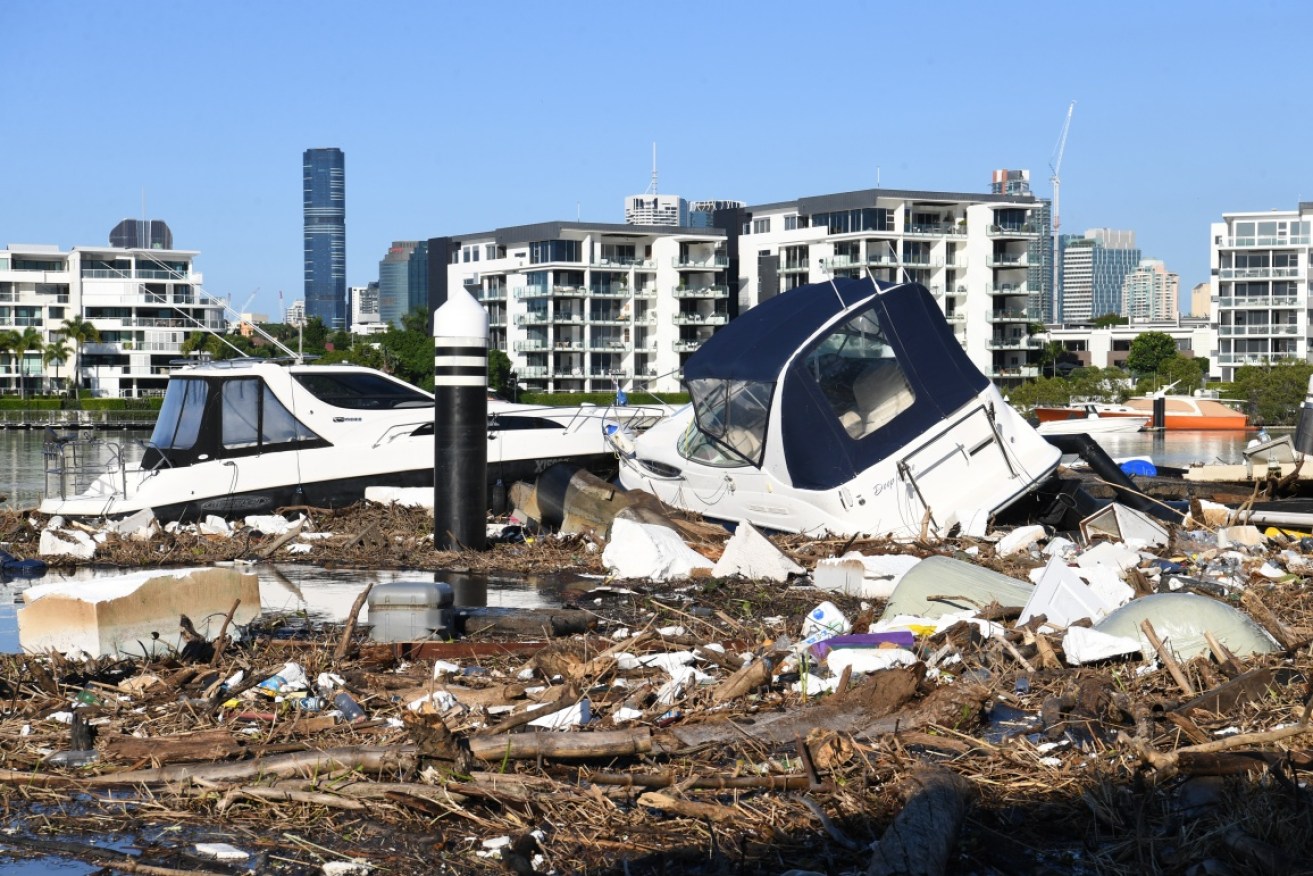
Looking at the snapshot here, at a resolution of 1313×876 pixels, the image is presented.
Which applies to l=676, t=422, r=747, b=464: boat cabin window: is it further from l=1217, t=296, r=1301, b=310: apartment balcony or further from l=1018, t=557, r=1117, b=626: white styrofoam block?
l=1217, t=296, r=1301, b=310: apartment balcony

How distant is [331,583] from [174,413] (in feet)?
21.9

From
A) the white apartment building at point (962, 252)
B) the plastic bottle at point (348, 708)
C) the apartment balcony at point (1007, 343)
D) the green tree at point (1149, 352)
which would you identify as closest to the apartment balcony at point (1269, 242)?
the green tree at point (1149, 352)

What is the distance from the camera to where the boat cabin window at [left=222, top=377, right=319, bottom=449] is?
1731 centimetres

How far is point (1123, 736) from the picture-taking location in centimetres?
567

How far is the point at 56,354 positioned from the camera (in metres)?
118

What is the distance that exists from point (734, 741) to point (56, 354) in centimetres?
12241

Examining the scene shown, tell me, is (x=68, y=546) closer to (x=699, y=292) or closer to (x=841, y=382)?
(x=841, y=382)

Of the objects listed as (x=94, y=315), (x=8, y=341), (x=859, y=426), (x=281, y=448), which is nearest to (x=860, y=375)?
(x=859, y=426)

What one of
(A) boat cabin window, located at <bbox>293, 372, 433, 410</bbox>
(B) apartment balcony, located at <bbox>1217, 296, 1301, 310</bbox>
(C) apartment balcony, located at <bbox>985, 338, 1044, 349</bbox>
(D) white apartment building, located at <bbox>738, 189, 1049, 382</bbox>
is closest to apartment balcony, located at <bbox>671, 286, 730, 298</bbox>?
Result: (D) white apartment building, located at <bbox>738, 189, 1049, 382</bbox>

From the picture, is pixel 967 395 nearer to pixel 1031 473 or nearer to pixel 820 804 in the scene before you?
pixel 1031 473

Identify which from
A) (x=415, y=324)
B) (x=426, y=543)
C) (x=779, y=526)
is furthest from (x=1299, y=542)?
(x=415, y=324)

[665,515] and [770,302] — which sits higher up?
[770,302]

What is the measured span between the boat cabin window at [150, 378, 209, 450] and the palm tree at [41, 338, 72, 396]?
108885 mm

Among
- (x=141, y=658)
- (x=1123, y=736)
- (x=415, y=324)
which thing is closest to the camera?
(x=1123, y=736)
